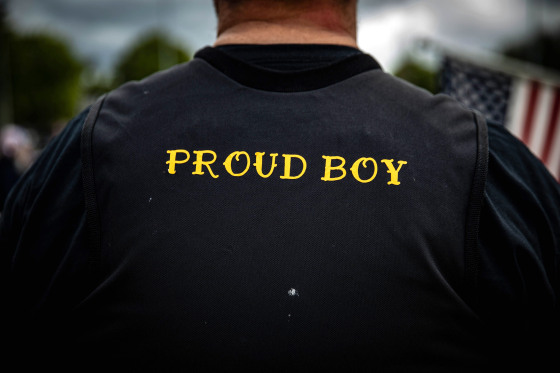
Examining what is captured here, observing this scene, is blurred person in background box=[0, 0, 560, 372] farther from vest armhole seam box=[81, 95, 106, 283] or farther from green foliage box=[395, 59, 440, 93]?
green foliage box=[395, 59, 440, 93]

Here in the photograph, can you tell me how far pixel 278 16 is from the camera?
143 centimetres

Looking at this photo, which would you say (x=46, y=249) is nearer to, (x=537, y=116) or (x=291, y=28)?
(x=291, y=28)

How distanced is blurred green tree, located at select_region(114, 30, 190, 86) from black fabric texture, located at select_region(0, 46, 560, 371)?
192 feet

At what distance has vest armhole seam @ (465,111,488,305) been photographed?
1.19 metres

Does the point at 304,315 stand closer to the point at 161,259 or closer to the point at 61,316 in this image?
the point at 161,259

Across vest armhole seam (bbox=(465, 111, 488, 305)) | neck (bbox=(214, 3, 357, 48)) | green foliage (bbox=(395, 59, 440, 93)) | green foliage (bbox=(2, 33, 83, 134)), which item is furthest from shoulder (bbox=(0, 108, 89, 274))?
green foliage (bbox=(395, 59, 440, 93))

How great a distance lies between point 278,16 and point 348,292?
32.0 inches

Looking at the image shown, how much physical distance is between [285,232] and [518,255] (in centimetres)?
58

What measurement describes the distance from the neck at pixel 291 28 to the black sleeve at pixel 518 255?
538 millimetres

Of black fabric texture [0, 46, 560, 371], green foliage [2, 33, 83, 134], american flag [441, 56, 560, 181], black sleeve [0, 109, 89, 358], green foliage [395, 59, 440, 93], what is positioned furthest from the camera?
green foliage [395, 59, 440, 93]

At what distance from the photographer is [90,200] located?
4.10 feet

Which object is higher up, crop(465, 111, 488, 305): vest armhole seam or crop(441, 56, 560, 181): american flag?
crop(465, 111, 488, 305): vest armhole seam

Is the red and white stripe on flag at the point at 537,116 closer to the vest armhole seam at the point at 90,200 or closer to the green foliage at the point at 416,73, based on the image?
the vest armhole seam at the point at 90,200

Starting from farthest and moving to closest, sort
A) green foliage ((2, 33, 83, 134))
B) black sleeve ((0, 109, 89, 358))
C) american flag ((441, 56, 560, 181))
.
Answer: green foliage ((2, 33, 83, 134)), american flag ((441, 56, 560, 181)), black sleeve ((0, 109, 89, 358))
